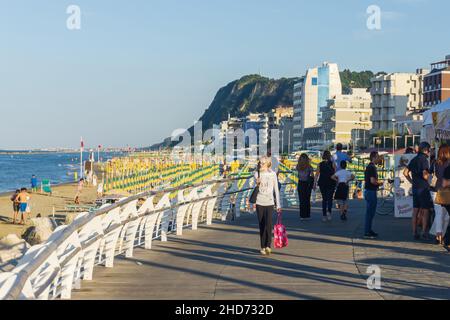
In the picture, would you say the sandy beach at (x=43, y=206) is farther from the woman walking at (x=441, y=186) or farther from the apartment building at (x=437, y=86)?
the apartment building at (x=437, y=86)

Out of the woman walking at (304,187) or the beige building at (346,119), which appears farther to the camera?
the beige building at (346,119)

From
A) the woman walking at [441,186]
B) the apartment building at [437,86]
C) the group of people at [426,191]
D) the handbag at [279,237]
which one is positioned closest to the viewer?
the woman walking at [441,186]

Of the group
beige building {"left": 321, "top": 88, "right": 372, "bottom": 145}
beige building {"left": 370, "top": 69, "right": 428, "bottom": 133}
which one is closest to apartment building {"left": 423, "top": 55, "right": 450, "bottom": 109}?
beige building {"left": 370, "top": 69, "right": 428, "bottom": 133}

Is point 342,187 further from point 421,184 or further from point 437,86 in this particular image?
point 437,86

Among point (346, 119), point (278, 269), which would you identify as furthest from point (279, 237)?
point (346, 119)

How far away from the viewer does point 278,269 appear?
12.3 meters

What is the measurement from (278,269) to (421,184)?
4257 millimetres

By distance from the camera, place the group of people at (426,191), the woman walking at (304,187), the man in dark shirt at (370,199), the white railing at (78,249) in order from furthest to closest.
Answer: the woman walking at (304,187) → the man in dark shirt at (370,199) → the group of people at (426,191) → the white railing at (78,249)

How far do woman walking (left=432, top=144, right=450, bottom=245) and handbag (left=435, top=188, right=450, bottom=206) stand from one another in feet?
0.23

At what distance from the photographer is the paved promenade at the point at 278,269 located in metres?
10.2

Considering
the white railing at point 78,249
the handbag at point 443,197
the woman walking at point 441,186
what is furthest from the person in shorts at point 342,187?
the handbag at point 443,197

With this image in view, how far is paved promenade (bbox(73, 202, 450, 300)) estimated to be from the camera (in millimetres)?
10219

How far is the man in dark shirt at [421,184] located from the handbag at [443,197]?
1344 millimetres
